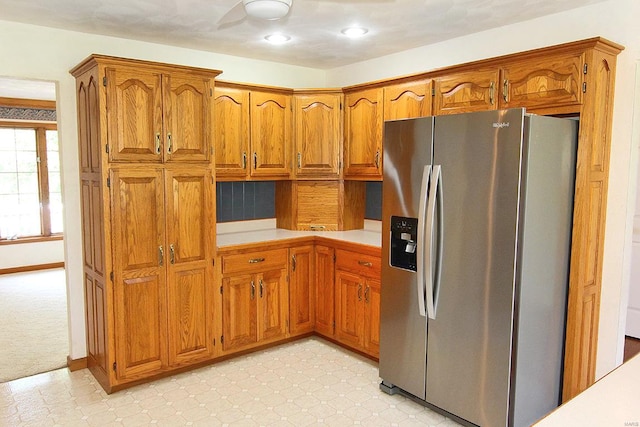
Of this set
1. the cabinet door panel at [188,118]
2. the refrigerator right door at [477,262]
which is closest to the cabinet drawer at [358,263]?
the refrigerator right door at [477,262]

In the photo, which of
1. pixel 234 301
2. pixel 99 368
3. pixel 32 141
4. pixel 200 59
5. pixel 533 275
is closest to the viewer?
pixel 533 275

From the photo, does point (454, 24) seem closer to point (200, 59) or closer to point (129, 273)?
point (200, 59)

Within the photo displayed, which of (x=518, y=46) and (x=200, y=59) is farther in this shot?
(x=200, y=59)

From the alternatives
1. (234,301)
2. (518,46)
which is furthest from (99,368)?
(518,46)

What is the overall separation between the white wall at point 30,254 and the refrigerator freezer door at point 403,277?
5.68m

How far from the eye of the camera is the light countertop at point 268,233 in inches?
150

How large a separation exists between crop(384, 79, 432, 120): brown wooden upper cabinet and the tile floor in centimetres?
196

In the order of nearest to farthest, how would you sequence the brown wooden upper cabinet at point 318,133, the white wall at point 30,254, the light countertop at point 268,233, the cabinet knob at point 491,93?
the cabinet knob at point 491,93 < the light countertop at point 268,233 < the brown wooden upper cabinet at point 318,133 < the white wall at point 30,254

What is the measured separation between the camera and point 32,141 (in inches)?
263

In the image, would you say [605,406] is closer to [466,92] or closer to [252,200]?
[466,92]

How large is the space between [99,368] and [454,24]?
11.3 ft

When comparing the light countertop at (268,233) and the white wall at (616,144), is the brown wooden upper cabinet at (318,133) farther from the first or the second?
the white wall at (616,144)

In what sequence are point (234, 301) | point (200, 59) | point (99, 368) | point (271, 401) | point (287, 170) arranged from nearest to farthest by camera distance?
point (271, 401) → point (99, 368) → point (234, 301) → point (200, 59) → point (287, 170)

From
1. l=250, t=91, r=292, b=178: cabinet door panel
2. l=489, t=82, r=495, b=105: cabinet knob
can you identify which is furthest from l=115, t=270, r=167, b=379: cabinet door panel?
l=489, t=82, r=495, b=105: cabinet knob
